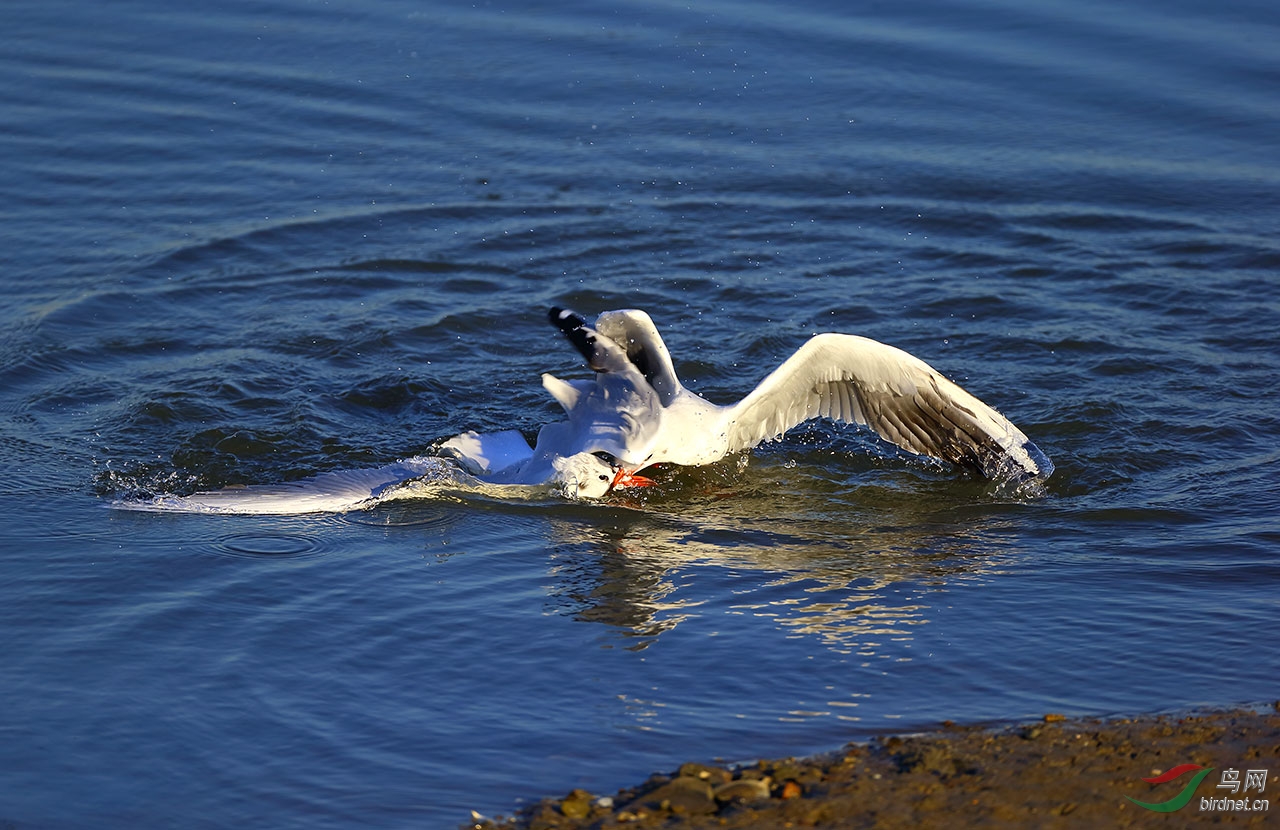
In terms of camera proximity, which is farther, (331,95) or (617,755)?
(331,95)

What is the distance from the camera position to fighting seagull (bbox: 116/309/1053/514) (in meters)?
6.96

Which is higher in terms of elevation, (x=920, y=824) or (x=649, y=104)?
(x=649, y=104)

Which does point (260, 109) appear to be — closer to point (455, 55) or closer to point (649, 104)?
point (455, 55)

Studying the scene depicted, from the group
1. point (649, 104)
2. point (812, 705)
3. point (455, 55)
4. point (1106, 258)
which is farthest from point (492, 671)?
point (455, 55)

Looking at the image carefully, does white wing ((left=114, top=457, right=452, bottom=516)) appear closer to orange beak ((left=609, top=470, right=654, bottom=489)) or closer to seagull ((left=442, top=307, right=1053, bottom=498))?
seagull ((left=442, top=307, right=1053, bottom=498))

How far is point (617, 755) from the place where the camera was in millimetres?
4602

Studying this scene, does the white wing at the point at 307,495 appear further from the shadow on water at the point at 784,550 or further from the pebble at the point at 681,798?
the pebble at the point at 681,798

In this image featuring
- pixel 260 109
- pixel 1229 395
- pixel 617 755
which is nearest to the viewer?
pixel 617 755

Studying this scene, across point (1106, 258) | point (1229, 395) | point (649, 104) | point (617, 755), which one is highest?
point (649, 104)

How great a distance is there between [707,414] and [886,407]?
1.09 meters

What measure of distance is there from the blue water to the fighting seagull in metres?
0.16

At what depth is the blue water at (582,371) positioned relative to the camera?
495 centimetres

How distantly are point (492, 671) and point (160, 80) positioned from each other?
30.6 feet

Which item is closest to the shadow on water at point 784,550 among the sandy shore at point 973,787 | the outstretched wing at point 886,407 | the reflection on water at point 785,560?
the reflection on water at point 785,560
